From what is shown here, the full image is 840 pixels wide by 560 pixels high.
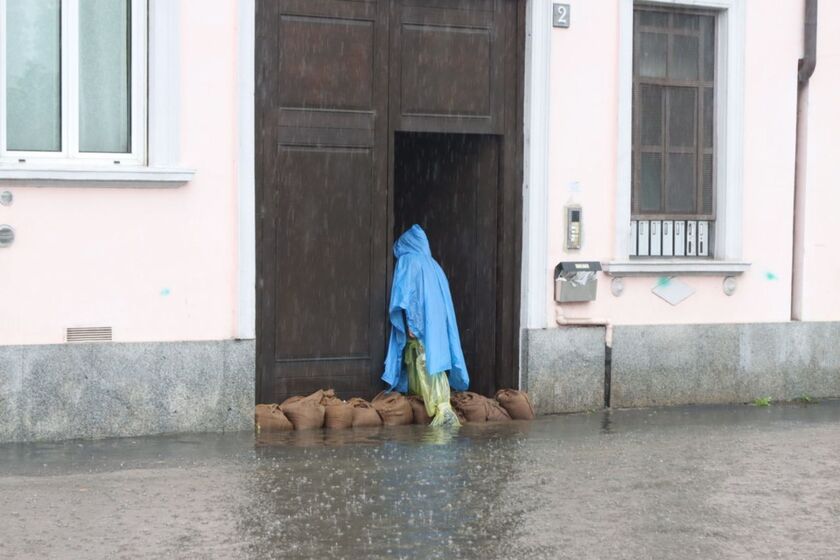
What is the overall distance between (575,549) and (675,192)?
637 centimetres

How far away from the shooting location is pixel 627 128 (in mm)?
12695

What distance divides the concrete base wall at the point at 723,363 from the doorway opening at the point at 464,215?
108cm

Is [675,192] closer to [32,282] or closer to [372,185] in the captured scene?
[372,185]

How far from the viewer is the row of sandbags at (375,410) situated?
11.2 m

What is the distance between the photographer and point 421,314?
459 inches

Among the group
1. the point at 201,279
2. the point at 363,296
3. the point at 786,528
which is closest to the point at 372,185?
the point at 363,296

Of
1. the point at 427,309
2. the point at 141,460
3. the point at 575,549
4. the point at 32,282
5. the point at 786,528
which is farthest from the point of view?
the point at 427,309

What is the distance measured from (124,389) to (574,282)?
3.73 m

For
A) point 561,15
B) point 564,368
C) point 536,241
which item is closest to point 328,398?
point 564,368

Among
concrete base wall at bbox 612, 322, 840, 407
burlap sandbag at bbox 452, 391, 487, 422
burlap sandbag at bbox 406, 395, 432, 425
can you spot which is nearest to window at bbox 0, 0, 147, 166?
burlap sandbag at bbox 406, 395, 432, 425

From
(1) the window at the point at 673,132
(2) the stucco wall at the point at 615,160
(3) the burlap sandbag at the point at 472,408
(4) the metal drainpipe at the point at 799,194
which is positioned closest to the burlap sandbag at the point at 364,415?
(3) the burlap sandbag at the point at 472,408

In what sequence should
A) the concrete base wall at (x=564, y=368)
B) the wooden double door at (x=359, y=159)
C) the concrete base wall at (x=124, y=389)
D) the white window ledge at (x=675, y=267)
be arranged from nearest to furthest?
the concrete base wall at (x=124, y=389)
the wooden double door at (x=359, y=159)
the concrete base wall at (x=564, y=368)
the white window ledge at (x=675, y=267)

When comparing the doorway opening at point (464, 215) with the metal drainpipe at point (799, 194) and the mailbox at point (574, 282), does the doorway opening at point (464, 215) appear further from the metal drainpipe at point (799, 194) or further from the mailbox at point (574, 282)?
the metal drainpipe at point (799, 194)

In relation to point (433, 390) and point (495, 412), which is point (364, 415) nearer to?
point (433, 390)
